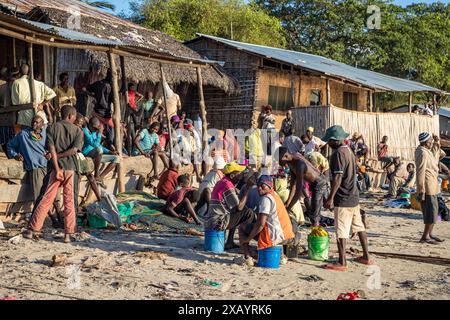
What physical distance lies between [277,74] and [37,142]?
13.1 m

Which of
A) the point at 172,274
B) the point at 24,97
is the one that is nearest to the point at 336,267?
the point at 172,274

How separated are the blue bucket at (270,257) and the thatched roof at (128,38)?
832 cm

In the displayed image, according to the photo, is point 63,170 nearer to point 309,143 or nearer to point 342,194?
point 342,194

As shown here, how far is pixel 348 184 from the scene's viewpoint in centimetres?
842

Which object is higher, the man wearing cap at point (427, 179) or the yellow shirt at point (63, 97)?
the yellow shirt at point (63, 97)

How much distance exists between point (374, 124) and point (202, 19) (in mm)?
10691

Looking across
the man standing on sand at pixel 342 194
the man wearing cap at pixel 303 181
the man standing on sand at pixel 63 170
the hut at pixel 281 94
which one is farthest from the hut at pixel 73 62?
the man standing on sand at pixel 342 194

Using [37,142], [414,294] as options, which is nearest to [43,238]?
[37,142]

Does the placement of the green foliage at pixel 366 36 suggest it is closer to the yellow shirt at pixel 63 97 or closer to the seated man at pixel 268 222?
the yellow shirt at pixel 63 97

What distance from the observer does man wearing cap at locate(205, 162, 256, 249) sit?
876 centimetres

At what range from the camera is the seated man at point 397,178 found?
711 inches

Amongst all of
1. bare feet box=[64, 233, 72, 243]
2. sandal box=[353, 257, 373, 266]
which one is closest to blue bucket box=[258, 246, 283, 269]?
sandal box=[353, 257, 373, 266]

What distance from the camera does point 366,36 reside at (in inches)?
1379

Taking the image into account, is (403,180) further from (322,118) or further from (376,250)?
(376,250)
